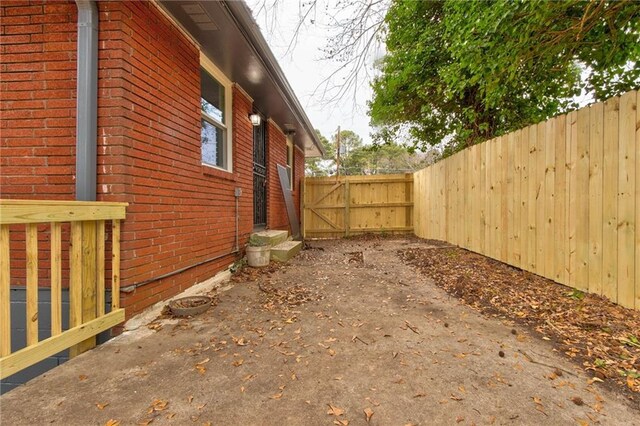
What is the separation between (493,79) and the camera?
11.2ft

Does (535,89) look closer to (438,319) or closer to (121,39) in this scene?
(438,319)

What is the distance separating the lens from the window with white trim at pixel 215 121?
13.9 ft

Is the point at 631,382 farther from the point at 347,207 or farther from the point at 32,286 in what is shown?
the point at 347,207

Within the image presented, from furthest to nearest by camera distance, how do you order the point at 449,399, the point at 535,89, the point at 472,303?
the point at 535,89 < the point at 472,303 < the point at 449,399

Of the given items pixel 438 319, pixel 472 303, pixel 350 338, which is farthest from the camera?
pixel 472 303

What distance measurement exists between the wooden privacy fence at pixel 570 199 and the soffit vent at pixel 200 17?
401 cm

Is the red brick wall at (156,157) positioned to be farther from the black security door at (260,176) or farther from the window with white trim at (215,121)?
the black security door at (260,176)

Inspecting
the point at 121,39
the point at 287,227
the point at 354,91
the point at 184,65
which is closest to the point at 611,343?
the point at 354,91

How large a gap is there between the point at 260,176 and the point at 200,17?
11.8 ft

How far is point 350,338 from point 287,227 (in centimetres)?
624

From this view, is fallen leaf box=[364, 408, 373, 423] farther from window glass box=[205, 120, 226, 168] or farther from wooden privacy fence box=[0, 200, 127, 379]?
window glass box=[205, 120, 226, 168]

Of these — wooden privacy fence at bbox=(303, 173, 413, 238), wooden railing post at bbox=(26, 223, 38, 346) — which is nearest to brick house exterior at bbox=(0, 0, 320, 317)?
wooden railing post at bbox=(26, 223, 38, 346)

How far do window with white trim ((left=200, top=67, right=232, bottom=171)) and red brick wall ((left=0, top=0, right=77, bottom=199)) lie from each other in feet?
5.21

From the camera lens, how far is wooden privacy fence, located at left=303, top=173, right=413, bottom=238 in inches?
362
